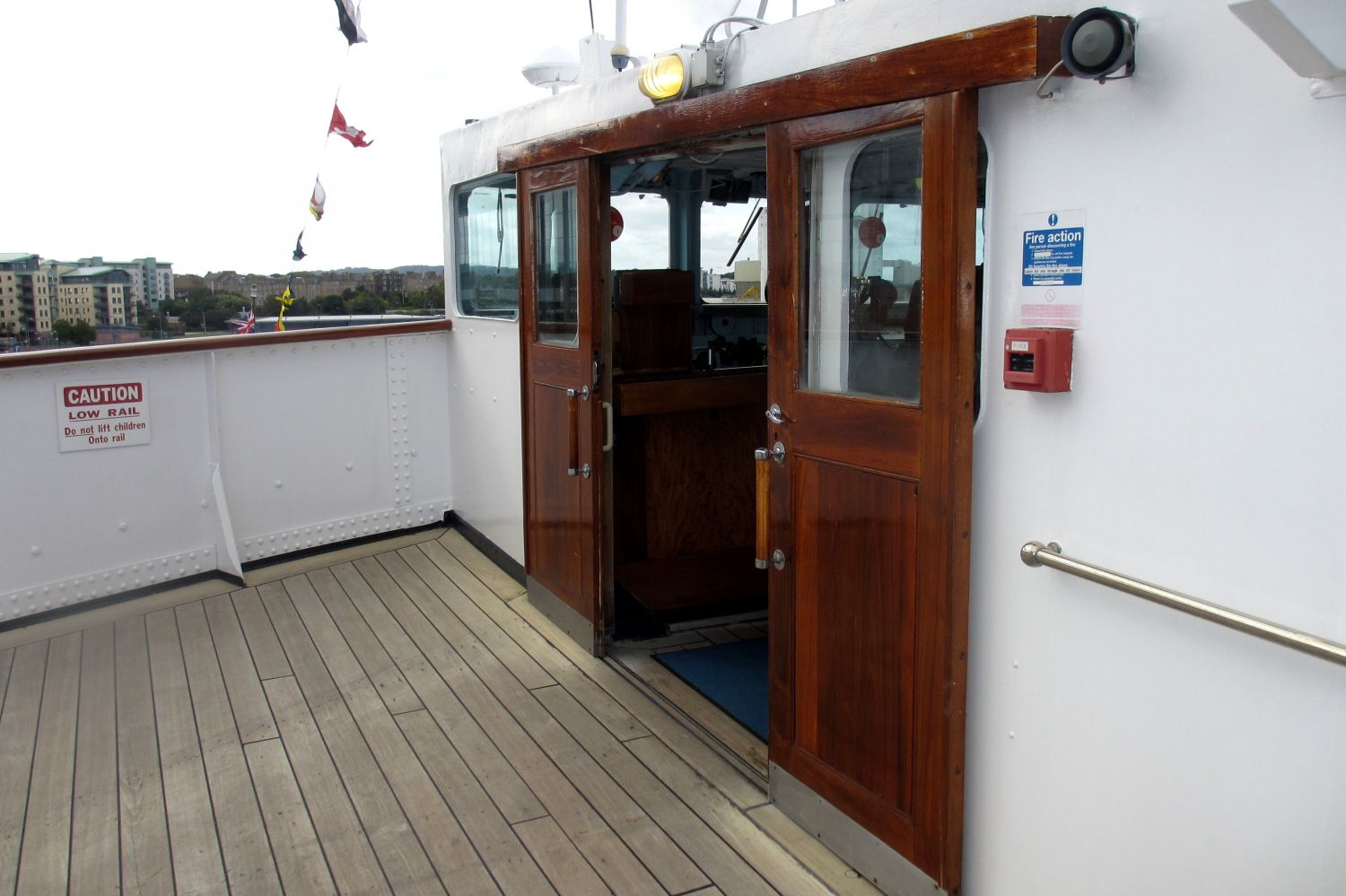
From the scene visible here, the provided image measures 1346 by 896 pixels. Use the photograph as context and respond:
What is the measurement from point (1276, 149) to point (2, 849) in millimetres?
3544

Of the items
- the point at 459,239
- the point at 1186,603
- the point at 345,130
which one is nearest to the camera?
the point at 1186,603

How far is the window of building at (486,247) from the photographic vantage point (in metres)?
5.25

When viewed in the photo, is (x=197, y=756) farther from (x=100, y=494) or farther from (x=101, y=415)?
(x=101, y=415)

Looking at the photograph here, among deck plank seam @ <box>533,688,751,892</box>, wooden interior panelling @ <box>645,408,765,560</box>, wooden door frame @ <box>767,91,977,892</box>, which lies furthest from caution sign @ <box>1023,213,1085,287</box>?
wooden interior panelling @ <box>645,408,765,560</box>

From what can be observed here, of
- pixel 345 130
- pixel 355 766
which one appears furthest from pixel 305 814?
pixel 345 130

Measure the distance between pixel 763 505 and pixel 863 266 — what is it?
76 cm

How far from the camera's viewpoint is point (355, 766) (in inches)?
134

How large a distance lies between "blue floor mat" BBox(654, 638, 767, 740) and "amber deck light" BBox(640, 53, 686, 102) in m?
2.16

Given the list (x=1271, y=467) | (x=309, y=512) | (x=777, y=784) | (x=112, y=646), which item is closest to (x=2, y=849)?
(x=112, y=646)

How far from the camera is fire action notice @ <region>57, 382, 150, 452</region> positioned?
4.75m

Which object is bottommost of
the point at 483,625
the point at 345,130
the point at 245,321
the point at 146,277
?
the point at 483,625

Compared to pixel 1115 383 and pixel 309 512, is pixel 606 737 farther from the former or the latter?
pixel 309 512

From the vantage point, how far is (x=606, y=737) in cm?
360

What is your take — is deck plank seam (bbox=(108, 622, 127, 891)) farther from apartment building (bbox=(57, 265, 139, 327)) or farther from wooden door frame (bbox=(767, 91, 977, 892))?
apartment building (bbox=(57, 265, 139, 327))
